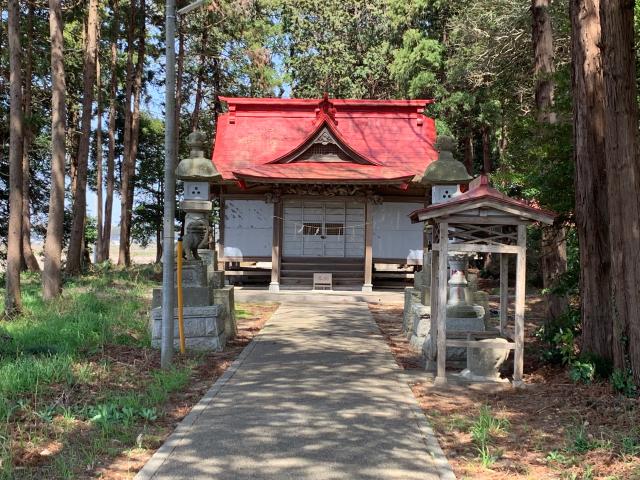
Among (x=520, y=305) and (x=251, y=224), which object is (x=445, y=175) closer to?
(x=520, y=305)

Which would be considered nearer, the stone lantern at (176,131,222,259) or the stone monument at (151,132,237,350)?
the stone monument at (151,132,237,350)

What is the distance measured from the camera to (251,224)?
1894 centimetres

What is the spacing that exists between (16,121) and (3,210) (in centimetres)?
1830

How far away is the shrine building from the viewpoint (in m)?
18.2

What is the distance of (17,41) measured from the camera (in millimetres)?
11320

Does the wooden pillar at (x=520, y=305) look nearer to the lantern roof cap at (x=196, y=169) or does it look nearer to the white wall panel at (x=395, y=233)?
the lantern roof cap at (x=196, y=169)

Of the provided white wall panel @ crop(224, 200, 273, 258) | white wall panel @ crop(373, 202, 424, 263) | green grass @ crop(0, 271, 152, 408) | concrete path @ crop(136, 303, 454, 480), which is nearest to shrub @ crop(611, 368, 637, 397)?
concrete path @ crop(136, 303, 454, 480)

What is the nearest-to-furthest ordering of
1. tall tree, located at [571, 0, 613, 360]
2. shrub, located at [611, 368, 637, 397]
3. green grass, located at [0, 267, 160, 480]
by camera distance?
green grass, located at [0, 267, 160, 480]
shrub, located at [611, 368, 637, 397]
tall tree, located at [571, 0, 613, 360]

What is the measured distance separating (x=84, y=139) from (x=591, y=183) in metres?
15.2

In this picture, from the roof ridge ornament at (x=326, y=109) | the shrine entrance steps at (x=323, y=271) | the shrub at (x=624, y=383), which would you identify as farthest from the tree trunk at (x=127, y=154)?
the shrub at (x=624, y=383)

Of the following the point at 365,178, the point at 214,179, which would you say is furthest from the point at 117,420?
the point at 365,178

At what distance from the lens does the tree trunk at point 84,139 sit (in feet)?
56.7

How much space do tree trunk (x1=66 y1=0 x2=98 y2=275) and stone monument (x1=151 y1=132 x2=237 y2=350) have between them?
881 cm

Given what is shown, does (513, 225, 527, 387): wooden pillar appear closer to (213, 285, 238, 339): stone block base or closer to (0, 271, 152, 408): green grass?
(213, 285, 238, 339): stone block base
